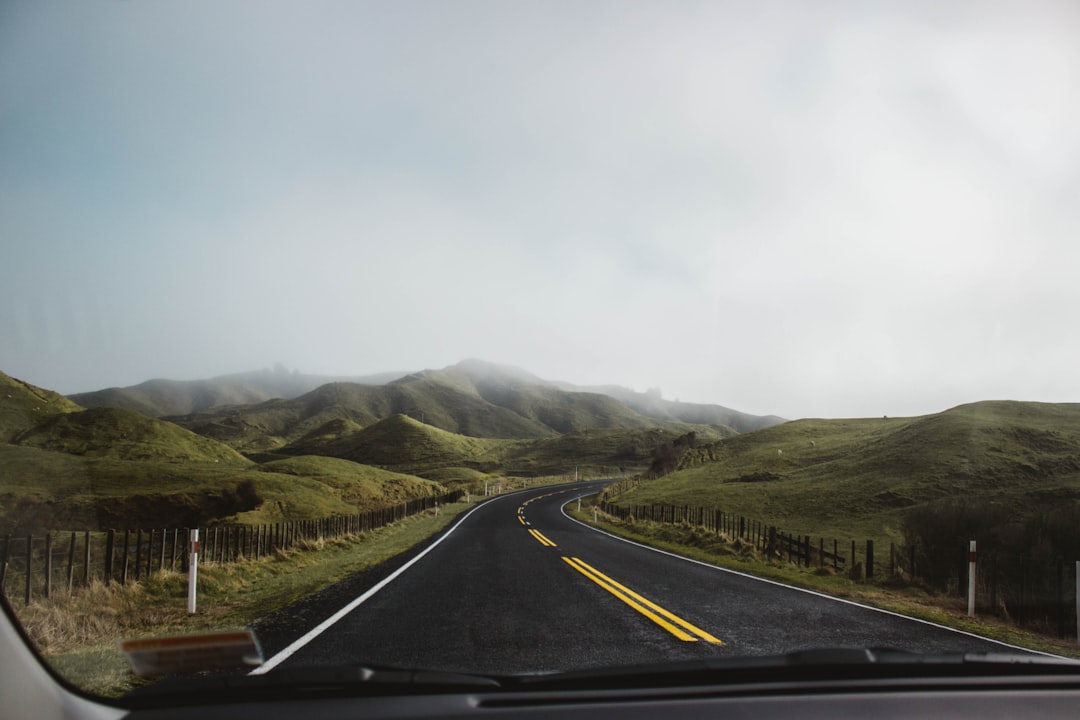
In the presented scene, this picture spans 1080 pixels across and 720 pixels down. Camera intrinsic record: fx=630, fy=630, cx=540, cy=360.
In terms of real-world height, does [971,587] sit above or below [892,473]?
above

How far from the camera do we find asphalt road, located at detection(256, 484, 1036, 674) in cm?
616

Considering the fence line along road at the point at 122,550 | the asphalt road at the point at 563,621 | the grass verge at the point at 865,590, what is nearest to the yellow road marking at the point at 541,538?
the grass verge at the point at 865,590

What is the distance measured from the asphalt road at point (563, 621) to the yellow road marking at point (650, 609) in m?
0.02

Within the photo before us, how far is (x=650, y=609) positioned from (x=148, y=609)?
25.6 ft

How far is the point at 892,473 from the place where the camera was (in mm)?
45781

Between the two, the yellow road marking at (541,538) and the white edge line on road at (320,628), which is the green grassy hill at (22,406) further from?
the yellow road marking at (541,538)

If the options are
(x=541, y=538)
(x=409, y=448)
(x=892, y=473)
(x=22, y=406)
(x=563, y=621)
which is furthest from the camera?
(x=409, y=448)

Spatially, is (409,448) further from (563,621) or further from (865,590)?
(563,621)

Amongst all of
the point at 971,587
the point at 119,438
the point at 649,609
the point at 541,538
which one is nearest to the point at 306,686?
the point at 649,609

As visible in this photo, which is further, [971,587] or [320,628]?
[971,587]

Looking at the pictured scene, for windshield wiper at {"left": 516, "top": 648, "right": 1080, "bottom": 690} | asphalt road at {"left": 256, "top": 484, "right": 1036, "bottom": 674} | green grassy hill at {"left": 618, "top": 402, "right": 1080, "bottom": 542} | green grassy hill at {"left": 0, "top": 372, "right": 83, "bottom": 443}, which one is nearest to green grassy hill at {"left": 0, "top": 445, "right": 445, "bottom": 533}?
green grassy hill at {"left": 0, "top": 372, "right": 83, "bottom": 443}

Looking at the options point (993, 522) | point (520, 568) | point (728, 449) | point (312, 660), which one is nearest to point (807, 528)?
point (993, 522)

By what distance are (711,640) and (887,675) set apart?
422cm

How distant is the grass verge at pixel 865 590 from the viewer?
349 inches
